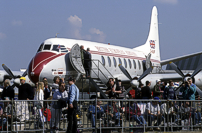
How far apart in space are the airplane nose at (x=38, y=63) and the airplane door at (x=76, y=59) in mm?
1035

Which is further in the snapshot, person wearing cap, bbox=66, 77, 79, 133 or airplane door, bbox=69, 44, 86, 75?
airplane door, bbox=69, 44, 86, 75

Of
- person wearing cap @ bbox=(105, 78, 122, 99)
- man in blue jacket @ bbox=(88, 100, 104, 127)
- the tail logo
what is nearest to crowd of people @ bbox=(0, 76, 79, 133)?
man in blue jacket @ bbox=(88, 100, 104, 127)

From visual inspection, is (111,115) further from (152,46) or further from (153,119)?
(152,46)

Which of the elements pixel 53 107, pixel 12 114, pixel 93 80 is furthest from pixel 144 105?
pixel 93 80

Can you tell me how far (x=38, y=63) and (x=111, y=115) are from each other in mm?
7796

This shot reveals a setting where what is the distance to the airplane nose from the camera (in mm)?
16362

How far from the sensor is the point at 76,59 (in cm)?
1712

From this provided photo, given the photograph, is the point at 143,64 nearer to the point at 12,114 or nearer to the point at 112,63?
the point at 112,63

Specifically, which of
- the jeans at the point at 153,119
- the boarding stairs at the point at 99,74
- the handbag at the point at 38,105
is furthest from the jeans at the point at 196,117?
the boarding stairs at the point at 99,74

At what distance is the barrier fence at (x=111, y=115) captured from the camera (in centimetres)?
955

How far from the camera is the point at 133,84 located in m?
18.2

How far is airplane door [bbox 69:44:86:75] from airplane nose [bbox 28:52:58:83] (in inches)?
40.8

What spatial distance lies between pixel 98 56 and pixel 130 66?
4.48m

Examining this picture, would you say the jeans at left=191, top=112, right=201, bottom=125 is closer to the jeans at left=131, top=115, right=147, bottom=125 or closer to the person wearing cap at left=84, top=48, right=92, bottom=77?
the jeans at left=131, top=115, right=147, bottom=125
